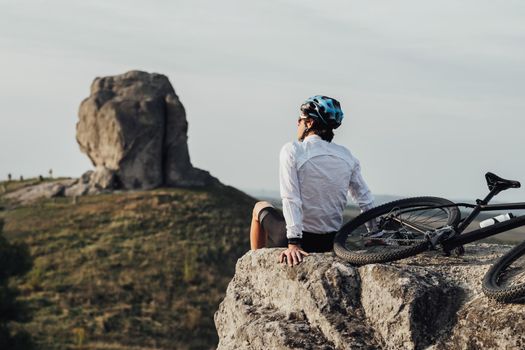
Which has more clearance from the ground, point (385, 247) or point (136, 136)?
point (136, 136)

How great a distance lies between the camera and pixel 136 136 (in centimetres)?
7656

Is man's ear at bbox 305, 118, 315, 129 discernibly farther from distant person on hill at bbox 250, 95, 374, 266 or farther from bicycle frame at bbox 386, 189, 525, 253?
bicycle frame at bbox 386, 189, 525, 253

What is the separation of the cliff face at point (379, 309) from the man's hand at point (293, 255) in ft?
0.28

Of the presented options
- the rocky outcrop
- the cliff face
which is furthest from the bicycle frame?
the rocky outcrop

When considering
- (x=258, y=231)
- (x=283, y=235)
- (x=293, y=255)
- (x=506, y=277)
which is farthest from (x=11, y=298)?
(x=506, y=277)

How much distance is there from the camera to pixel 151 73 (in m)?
84.4

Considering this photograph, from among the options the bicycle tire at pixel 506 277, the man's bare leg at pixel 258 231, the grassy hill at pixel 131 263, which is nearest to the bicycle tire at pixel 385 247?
the bicycle tire at pixel 506 277

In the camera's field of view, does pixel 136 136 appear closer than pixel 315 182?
No

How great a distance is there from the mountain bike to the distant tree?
104ft

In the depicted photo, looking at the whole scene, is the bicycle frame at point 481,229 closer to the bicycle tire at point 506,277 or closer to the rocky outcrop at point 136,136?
the bicycle tire at point 506,277

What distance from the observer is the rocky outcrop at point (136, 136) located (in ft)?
252

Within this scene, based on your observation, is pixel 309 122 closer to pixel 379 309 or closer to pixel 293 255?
pixel 293 255

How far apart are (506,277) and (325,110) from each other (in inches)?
101

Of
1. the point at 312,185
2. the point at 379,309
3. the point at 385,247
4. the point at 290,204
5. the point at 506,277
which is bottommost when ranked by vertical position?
the point at 379,309
